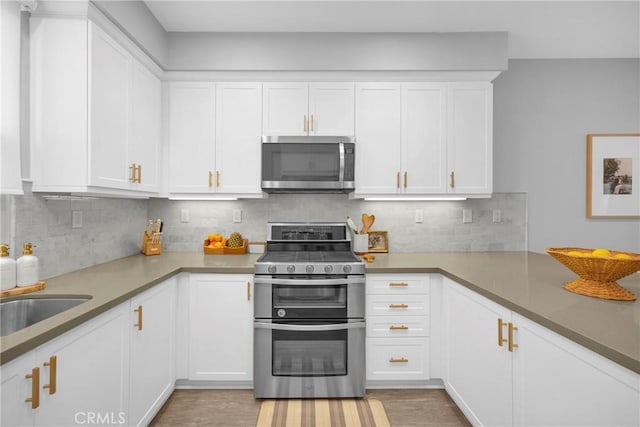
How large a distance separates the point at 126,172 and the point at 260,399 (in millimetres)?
1714

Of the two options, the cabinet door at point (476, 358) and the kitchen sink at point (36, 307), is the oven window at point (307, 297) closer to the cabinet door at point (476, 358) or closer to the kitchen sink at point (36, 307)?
the cabinet door at point (476, 358)

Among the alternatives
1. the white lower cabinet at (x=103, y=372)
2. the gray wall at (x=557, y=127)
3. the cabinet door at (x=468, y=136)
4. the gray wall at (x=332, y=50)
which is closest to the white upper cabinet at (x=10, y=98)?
the white lower cabinet at (x=103, y=372)

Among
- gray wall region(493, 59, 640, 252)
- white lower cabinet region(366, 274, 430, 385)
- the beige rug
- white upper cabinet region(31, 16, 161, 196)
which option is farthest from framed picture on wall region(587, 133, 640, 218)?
white upper cabinet region(31, 16, 161, 196)

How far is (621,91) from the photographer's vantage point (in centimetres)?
317

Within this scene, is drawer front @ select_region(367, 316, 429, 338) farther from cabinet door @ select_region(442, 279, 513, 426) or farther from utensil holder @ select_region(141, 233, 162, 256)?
utensil holder @ select_region(141, 233, 162, 256)

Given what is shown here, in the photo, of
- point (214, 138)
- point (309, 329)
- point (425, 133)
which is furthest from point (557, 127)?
point (214, 138)

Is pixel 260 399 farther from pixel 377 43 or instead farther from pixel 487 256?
pixel 377 43

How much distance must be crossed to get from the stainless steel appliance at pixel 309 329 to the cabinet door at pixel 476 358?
1.86 feet

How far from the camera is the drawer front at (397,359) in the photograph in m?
2.43

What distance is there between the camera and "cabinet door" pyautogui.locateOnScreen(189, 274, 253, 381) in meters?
2.42

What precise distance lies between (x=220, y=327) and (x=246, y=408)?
1.75 ft

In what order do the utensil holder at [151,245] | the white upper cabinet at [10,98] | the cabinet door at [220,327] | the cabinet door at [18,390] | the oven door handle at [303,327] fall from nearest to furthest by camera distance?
the cabinet door at [18,390], the white upper cabinet at [10,98], the oven door handle at [303,327], the cabinet door at [220,327], the utensil holder at [151,245]

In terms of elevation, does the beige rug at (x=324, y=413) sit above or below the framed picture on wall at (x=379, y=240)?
below

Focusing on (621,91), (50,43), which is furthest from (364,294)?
Result: (621,91)
